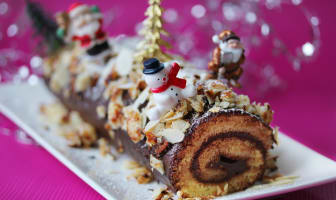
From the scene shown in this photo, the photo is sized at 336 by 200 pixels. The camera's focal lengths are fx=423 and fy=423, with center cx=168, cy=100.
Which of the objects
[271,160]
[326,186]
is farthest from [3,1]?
[326,186]

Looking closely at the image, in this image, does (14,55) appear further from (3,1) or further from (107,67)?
(107,67)

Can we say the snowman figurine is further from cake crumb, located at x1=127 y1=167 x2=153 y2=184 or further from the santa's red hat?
the santa's red hat

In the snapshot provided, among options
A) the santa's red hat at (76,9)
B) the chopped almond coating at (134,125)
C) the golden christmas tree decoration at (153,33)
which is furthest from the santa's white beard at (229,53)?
the santa's red hat at (76,9)

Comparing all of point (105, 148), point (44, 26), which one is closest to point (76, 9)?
point (44, 26)

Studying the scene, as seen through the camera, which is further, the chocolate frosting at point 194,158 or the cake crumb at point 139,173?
the cake crumb at point 139,173

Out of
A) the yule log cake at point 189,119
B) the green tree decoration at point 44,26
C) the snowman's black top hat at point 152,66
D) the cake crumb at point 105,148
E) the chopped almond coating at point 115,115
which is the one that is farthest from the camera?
the green tree decoration at point 44,26

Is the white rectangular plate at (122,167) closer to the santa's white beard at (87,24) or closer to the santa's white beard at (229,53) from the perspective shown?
the santa's white beard at (229,53)

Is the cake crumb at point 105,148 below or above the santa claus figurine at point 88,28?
below
